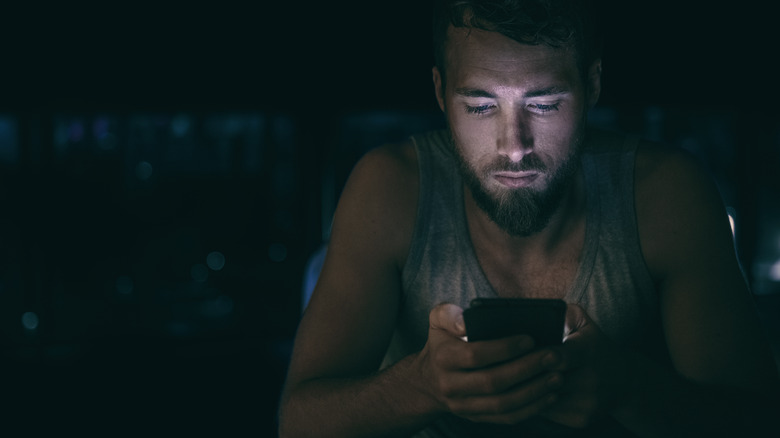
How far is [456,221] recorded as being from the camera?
1.39 m

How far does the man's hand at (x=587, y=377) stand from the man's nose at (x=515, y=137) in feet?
1.12

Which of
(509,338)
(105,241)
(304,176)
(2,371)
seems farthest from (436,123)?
(509,338)

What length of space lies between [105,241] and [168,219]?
0.70 metres

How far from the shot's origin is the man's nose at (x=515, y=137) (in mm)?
1207

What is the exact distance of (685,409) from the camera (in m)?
1.09

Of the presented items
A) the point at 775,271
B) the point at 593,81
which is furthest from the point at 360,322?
the point at 775,271

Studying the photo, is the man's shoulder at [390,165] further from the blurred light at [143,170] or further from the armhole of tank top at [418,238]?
the blurred light at [143,170]

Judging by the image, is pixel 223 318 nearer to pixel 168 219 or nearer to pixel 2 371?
pixel 168 219

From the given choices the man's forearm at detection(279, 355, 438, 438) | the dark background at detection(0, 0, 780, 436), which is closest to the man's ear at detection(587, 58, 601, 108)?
the man's forearm at detection(279, 355, 438, 438)

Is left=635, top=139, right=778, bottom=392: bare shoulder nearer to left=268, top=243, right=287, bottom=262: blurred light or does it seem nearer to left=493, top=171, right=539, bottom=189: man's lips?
left=493, top=171, right=539, bottom=189: man's lips

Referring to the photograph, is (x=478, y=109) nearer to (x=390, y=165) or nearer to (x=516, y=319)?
(x=390, y=165)

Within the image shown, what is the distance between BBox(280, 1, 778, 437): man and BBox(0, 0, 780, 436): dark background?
340 centimetres

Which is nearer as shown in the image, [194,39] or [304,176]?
[194,39]

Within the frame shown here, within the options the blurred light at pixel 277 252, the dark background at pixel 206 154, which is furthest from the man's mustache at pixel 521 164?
the blurred light at pixel 277 252
